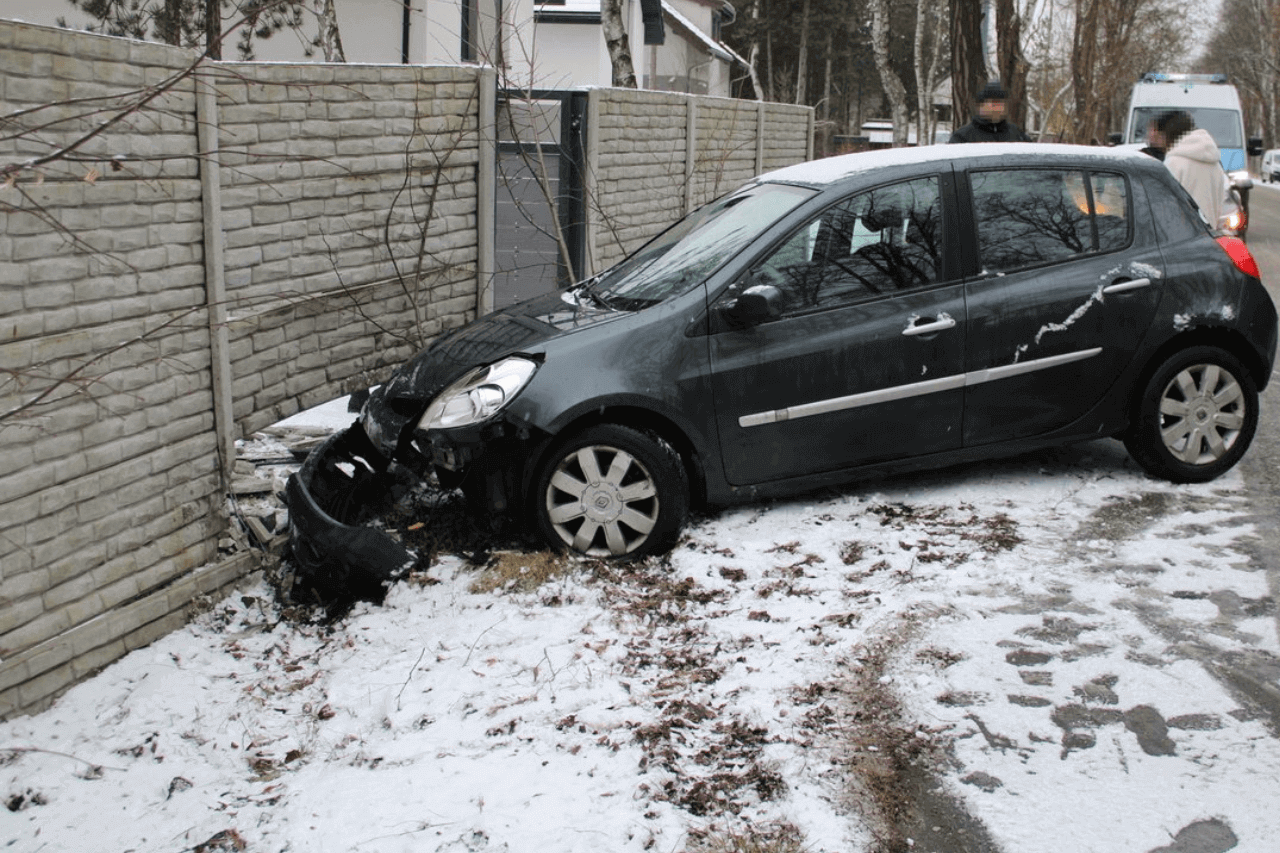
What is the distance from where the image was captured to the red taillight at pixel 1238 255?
639cm

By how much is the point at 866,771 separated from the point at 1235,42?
301 feet

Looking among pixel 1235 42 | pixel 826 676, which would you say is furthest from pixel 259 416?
pixel 1235 42

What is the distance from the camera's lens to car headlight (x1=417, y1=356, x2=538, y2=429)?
539 centimetres

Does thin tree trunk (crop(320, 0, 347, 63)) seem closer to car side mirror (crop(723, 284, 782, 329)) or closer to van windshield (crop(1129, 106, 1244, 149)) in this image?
car side mirror (crop(723, 284, 782, 329))

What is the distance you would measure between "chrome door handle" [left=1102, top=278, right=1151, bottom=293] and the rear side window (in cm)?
20

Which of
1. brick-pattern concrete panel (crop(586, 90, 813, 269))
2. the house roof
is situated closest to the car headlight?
brick-pattern concrete panel (crop(586, 90, 813, 269))

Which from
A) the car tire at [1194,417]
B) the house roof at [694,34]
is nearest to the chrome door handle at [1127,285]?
the car tire at [1194,417]

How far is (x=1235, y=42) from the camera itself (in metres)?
82.8

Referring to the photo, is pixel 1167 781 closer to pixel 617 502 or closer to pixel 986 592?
pixel 986 592

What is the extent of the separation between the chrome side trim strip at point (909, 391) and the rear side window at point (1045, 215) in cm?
48

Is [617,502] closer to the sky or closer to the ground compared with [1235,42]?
closer to the ground

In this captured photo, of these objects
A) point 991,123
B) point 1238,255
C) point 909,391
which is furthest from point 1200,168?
point 909,391

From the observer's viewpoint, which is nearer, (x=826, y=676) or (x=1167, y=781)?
(x=1167, y=781)

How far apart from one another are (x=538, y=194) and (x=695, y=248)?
3.55 metres
